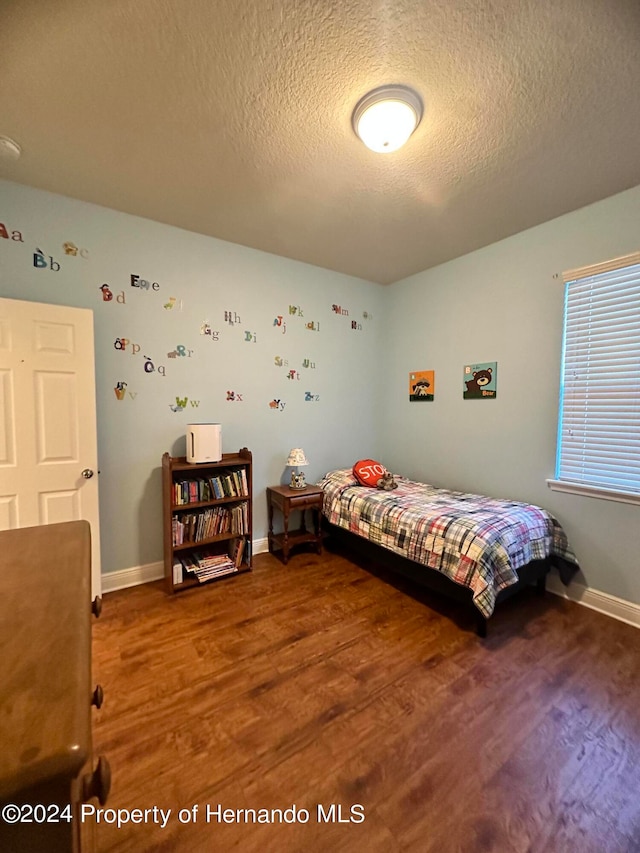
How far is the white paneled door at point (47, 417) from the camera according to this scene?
199 cm

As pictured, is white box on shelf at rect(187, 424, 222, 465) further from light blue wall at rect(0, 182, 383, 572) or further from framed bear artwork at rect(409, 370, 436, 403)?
framed bear artwork at rect(409, 370, 436, 403)

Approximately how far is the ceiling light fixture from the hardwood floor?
2556mm

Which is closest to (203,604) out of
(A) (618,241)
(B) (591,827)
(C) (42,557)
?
(C) (42,557)

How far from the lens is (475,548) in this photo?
2.00 meters

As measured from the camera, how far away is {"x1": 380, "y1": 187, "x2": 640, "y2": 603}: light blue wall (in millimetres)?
2238

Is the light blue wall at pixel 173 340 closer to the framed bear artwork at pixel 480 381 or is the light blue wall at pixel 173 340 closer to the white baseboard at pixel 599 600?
the framed bear artwork at pixel 480 381

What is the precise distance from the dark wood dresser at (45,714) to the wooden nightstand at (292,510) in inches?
80.5

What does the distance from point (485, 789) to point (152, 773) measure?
1.17 metres

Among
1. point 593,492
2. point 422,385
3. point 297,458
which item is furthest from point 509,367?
point 297,458

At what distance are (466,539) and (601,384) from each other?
4.46 feet

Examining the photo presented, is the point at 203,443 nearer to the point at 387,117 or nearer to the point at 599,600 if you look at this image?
the point at 387,117

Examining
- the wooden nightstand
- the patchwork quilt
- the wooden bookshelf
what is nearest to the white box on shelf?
the wooden bookshelf

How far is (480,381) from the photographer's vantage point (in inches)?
116

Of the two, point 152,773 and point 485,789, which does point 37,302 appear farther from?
point 485,789
